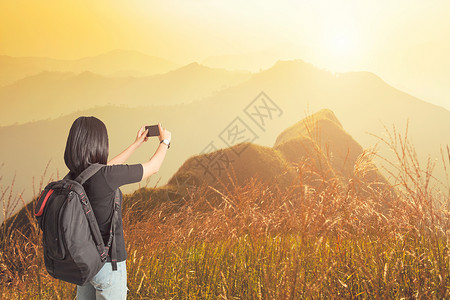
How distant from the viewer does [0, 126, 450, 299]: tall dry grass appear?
6.33ft

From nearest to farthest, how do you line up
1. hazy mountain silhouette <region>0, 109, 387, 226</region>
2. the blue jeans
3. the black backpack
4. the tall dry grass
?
the black backpack, the blue jeans, the tall dry grass, hazy mountain silhouette <region>0, 109, 387, 226</region>

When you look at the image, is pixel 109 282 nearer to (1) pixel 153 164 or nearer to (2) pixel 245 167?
(1) pixel 153 164

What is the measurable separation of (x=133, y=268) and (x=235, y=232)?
30.7 inches

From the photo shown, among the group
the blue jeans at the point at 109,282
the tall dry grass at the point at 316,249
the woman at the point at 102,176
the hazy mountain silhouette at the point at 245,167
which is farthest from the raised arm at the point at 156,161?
the hazy mountain silhouette at the point at 245,167

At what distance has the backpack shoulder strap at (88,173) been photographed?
5.04 feet

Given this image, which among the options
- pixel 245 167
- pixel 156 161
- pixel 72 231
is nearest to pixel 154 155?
pixel 156 161

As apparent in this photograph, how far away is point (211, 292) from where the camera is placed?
2.46 metres

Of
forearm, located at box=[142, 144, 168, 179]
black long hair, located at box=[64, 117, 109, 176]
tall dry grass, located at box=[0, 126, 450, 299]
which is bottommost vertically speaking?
tall dry grass, located at box=[0, 126, 450, 299]

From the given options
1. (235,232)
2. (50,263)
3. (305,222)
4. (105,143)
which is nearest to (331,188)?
(305,222)

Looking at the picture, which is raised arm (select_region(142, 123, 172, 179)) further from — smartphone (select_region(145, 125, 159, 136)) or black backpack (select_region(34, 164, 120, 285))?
black backpack (select_region(34, 164, 120, 285))

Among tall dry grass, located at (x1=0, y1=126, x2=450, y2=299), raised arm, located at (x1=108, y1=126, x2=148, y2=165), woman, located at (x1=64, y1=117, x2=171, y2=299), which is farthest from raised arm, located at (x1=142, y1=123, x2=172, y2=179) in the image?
tall dry grass, located at (x1=0, y1=126, x2=450, y2=299)

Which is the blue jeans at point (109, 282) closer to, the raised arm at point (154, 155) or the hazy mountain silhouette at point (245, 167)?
the raised arm at point (154, 155)

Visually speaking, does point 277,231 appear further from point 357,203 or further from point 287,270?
point 287,270

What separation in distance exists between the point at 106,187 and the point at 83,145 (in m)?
0.21
